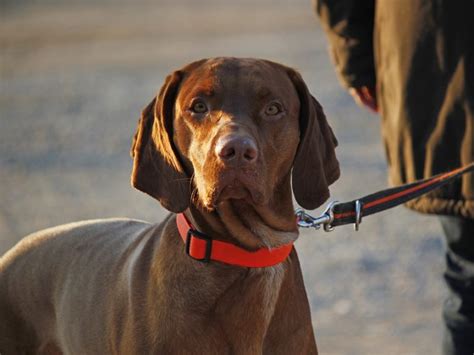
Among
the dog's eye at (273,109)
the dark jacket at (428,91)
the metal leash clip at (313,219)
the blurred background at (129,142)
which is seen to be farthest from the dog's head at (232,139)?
the blurred background at (129,142)

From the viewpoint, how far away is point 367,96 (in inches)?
214

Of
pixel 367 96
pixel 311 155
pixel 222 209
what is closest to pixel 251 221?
pixel 222 209

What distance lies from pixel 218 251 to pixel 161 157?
A: 36 cm

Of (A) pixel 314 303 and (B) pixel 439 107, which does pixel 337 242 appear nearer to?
(A) pixel 314 303

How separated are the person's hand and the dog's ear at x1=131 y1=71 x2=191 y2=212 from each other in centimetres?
146

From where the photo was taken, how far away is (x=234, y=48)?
1828cm

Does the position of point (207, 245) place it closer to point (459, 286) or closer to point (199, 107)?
point (199, 107)

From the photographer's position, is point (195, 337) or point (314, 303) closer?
point (195, 337)

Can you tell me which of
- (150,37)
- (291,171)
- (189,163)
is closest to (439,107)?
(291,171)

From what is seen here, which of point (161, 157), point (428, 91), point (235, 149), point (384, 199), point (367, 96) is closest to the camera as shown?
point (235, 149)

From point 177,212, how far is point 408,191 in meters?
1.05

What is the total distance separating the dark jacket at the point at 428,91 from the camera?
4723 millimetres

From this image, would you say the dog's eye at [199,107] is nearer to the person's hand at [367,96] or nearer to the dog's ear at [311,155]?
the dog's ear at [311,155]

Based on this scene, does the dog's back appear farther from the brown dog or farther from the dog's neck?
the dog's neck
